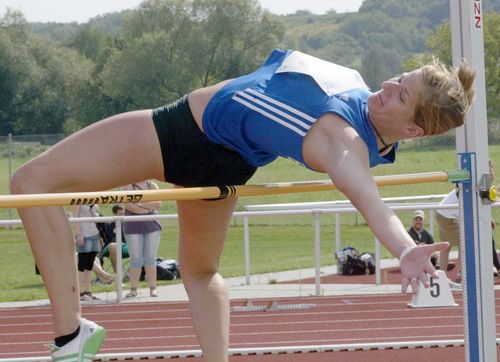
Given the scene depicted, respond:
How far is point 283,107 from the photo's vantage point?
3854 mm

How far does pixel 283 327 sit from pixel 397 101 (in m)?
5.22

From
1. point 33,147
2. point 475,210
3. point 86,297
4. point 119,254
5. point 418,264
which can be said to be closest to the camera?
point 418,264

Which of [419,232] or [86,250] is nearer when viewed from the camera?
[86,250]

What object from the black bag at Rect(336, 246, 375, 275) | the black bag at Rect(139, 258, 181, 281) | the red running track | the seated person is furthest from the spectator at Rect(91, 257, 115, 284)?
the black bag at Rect(336, 246, 375, 275)

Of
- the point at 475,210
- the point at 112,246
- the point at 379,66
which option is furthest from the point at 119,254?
the point at 379,66

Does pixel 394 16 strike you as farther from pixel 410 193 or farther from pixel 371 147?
pixel 371 147

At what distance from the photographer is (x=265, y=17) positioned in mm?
50875

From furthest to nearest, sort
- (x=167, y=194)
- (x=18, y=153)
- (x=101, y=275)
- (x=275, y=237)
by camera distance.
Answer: (x=18, y=153) → (x=275, y=237) → (x=101, y=275) → (x=167, y=194)

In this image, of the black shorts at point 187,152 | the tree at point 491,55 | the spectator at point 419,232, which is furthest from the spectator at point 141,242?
the tree at point 491,55

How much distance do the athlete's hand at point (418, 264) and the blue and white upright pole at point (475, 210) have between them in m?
1.34

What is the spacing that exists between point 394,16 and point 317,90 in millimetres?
121816

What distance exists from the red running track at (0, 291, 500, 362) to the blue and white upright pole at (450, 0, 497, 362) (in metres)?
2.52

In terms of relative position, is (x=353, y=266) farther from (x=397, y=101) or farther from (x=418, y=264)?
(x=418, y=264)

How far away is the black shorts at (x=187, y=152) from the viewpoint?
4.02 meters
